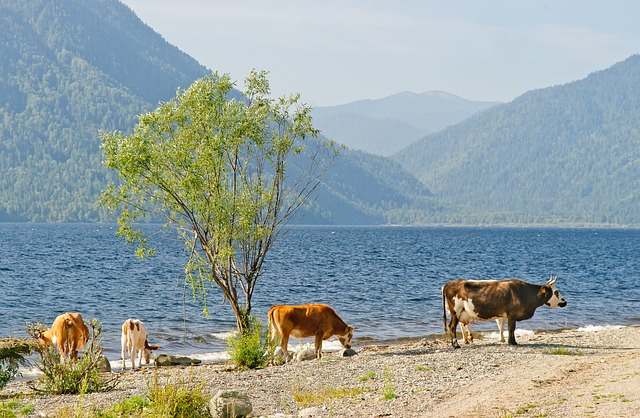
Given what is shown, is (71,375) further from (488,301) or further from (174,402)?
(488,301)

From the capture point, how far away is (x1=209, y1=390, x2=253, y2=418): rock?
15.5 m

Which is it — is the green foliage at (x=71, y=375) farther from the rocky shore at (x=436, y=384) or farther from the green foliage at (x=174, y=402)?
the green foliage at (x=174, y=402)

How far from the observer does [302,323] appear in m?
25.1

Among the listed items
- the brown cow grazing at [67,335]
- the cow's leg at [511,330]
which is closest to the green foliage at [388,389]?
the cow's leg at [511,330]

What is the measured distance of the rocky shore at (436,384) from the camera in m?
15.6

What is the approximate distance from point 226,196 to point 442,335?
1474 centimetres

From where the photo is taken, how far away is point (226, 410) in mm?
15555

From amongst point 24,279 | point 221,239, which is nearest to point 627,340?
point 221,239

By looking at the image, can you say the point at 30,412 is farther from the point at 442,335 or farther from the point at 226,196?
the point at 442,335

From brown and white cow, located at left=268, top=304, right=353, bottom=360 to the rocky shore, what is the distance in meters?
0.87

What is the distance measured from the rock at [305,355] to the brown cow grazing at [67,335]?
651 centimetres

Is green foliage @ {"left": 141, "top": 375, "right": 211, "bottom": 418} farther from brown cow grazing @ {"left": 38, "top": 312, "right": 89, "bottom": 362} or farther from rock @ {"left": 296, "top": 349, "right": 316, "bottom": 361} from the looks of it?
rock @ {"left": 296, "top": 349, "right": 316, "bottom": 361}

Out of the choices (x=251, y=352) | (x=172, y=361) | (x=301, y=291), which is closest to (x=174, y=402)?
(x=251, y=352)

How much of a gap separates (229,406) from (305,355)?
410 inches
